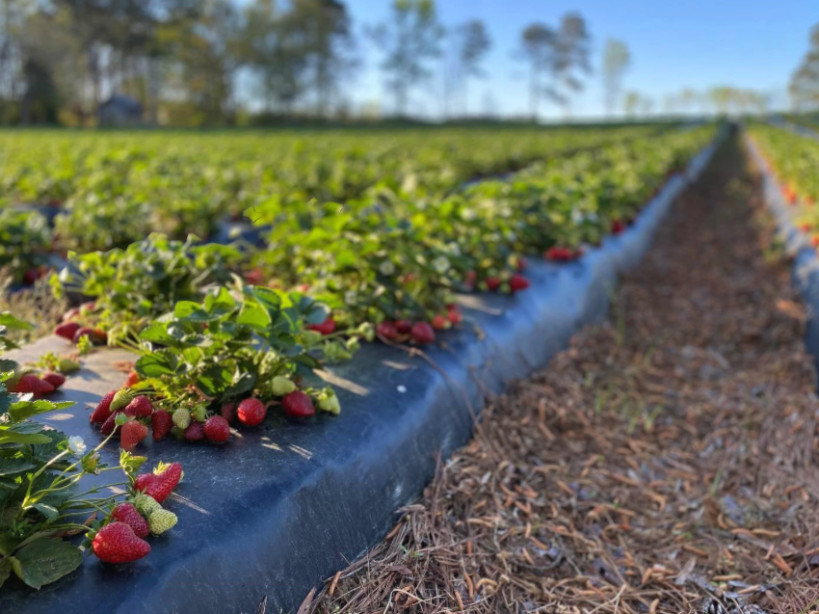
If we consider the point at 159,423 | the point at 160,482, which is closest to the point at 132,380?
the point at 159,423

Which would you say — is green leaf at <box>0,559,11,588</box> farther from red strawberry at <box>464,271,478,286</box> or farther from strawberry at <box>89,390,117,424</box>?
red strawberry at <box>464,271,478,286</box>

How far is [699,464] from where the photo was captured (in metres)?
3.23

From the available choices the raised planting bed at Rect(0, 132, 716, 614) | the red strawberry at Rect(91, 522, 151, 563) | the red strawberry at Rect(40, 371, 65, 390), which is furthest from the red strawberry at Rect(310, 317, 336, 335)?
the red strawberry at Rect(91, 522, 151, 563)

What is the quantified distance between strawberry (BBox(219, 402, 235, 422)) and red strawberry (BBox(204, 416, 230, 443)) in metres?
0.10

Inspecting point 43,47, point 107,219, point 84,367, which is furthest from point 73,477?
point 43,47

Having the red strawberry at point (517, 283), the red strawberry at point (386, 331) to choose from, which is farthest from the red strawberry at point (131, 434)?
the red strawberry at point (517, 283)

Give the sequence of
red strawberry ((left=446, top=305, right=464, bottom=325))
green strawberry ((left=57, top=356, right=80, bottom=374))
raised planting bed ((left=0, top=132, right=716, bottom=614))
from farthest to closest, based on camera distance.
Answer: red strawberry ((left=446, top=305, right=464, bottom=325)) < green strawberry ((left=57, top=356, right=80, bottom=374)) < raised planting bed ((left=0, top=132, right=716, bottom=614))

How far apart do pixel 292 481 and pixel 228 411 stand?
14.6 inches

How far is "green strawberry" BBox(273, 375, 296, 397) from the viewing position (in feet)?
7.31

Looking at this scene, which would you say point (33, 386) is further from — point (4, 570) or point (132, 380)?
point (4, 570)

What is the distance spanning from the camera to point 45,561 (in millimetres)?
1446

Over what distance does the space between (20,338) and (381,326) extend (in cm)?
174

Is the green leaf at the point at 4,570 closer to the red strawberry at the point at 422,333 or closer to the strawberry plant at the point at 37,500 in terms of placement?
the strawberry plant at the point at 37,500

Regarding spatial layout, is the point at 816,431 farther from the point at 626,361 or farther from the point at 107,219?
the point at 107,219
